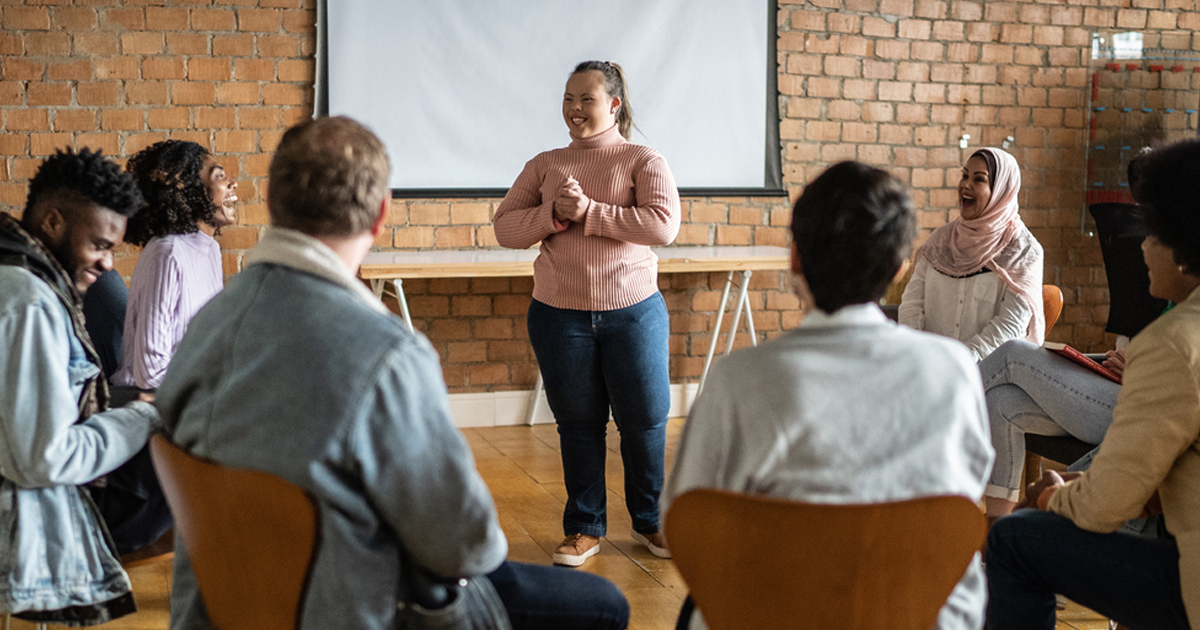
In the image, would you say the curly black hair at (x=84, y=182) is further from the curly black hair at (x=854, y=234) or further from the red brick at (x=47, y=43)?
the red brick at (x=47, y=43)

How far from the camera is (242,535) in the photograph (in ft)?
3.70

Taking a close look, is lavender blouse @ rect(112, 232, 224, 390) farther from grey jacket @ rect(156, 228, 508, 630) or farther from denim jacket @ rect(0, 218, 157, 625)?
grey jacket @ rect(156, 228, 508, 630)

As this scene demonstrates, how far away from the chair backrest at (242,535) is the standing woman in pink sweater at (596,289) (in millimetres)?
1569

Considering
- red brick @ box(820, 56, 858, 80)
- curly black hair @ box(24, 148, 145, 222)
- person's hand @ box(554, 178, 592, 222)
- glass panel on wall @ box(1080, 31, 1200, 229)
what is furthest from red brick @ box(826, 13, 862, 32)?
curly black hair @ box(24, 148, 145, 222)

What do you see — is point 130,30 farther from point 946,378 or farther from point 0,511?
point 946,378

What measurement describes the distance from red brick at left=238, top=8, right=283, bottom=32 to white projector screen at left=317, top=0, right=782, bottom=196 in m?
0.19

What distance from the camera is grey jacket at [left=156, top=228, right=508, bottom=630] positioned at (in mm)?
1123

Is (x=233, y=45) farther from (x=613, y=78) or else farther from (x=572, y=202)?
(x=572, y=202)

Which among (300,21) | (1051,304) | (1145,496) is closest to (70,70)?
(300,21)

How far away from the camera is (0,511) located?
5.43ft

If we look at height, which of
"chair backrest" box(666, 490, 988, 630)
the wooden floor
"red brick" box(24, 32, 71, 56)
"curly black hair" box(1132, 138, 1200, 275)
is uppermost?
"red brick" box(24, 32, 71, 56)

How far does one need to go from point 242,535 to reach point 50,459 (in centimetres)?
69

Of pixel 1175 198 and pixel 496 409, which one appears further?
pixel 496 409

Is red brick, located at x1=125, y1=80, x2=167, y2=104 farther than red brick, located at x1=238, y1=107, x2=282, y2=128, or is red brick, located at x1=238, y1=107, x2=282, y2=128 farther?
red brick, located at x1=238, y1=107, x2=282, y2=128
